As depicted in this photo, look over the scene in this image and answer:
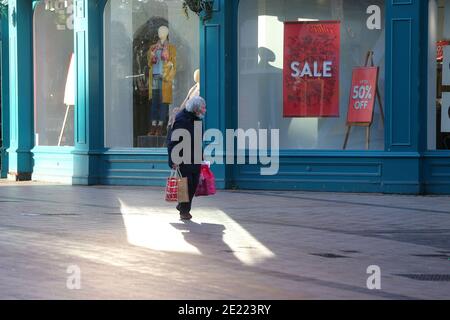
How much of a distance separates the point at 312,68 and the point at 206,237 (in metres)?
7.60

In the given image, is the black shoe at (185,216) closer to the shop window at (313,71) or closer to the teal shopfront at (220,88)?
the teal shopfront at (220,88)

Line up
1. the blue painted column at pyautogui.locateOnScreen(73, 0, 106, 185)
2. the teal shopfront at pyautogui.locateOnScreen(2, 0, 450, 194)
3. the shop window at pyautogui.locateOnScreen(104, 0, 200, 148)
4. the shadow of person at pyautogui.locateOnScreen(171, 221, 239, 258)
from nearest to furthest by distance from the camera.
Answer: the shadow of person at pyautogui.locateOnScreen(171, 221, 239, 258) < the teal shopfront at pyautogui.locateOnScreen(2, 0, 450, 194) < the shop window at pyautogui.locateOnScreen(104, 0, 200, 148) < the blue painted column at pyautogui.locateOnScreen(73, 0, 106, 185)

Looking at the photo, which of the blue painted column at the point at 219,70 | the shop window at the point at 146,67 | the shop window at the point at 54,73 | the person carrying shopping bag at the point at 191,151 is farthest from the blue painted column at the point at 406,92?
the shop window at the point at 54,73

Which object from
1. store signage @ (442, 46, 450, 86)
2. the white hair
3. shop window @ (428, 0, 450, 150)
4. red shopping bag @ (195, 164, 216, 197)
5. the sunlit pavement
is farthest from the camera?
store signage @ (442, 46, 450, 86)

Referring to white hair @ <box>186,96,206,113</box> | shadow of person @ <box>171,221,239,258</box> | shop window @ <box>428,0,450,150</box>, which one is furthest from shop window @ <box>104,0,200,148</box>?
shadow of person @ <box>171,221,239,258</box>

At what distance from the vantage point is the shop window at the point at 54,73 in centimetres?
2073

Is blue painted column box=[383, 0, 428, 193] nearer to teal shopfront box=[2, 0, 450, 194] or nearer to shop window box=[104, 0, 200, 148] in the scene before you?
teal shopfront box=[2, 0, 450, 194]

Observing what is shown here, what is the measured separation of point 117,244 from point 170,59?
30.7ft

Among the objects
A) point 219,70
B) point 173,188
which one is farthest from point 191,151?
point 219,70

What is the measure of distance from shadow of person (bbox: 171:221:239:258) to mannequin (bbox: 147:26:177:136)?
22.9 feet

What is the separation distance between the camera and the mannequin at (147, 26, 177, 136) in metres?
19.2

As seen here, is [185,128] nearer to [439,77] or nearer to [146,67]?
[439,77]

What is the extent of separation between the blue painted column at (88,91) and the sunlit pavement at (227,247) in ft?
9.75

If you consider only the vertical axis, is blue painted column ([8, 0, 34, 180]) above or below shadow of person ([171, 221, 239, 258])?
above
